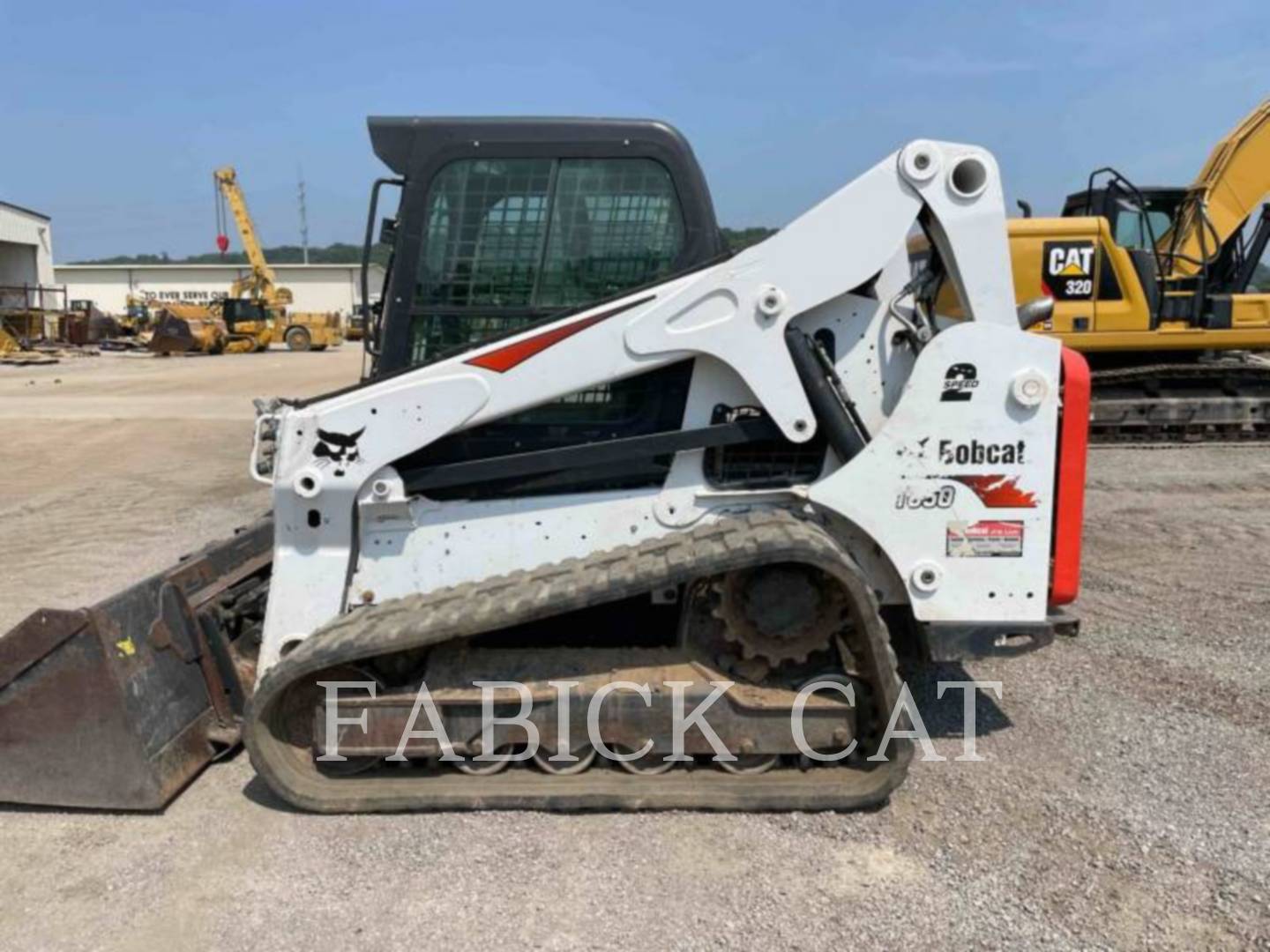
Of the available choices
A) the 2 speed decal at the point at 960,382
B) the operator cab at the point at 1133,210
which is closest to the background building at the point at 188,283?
the operator cab at the point at 1133,210

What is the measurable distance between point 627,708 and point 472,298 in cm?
159

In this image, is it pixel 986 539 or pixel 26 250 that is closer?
pixel 986 539

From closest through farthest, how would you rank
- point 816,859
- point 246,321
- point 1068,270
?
point 816,859
point 1068,270
point 246,321

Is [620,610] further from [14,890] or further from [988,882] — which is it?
[14,890]

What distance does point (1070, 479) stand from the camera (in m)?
3.49

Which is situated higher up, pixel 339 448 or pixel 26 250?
pixel 26 250

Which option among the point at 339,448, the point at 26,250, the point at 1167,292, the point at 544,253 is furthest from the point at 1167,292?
the point at 26,250

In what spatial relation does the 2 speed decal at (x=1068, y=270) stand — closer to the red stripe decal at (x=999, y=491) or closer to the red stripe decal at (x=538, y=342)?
the red stripe decal at (x=999, y=491)

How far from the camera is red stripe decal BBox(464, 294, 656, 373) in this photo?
11.3 ft

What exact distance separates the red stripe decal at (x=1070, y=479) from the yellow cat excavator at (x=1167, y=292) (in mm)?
7633

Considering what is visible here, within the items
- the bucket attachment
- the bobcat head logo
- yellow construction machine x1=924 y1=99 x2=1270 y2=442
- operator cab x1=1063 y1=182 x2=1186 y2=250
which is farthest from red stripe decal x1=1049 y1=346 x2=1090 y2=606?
operator cab x1=1063 y1=182 x2=1186 y2=250

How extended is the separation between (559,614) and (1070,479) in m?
1.86

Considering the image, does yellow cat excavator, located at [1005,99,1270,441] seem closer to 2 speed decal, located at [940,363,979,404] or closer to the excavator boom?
the excavator boom

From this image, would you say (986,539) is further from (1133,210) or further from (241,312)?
(241,312)
